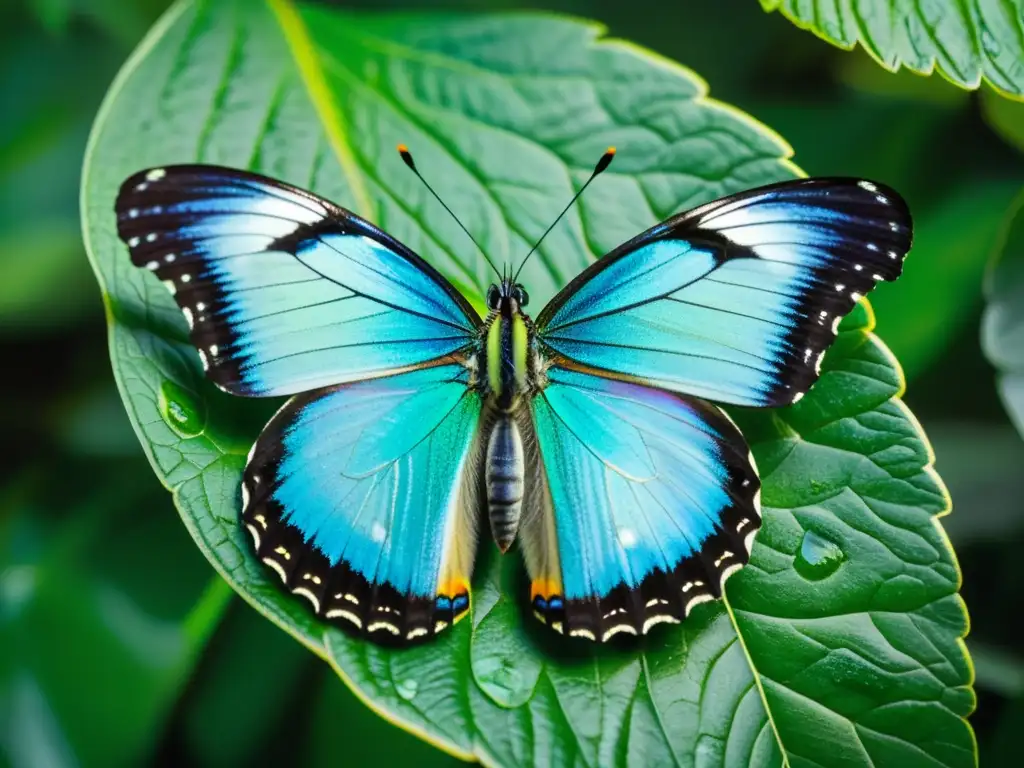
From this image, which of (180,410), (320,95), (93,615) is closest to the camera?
(180,410)

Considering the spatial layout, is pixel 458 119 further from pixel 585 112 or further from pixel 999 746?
pixel 999 746

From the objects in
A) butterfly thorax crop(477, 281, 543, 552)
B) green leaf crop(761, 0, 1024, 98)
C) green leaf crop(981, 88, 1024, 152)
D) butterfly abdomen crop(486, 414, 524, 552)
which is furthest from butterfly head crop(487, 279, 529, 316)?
green leaf crop(981, 88, 1024, 152)

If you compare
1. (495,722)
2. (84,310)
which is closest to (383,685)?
(495,722)

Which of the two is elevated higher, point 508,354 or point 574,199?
point 574,199

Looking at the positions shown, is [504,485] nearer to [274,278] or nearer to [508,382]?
[508,382]

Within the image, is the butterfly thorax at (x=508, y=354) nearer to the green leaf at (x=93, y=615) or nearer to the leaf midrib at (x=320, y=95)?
the leaf midrib at (x=320, y=95)

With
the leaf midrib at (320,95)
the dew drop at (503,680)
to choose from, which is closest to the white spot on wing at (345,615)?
the dew drop at (503,680)


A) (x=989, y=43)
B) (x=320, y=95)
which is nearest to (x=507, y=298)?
(x=320, y=95)
